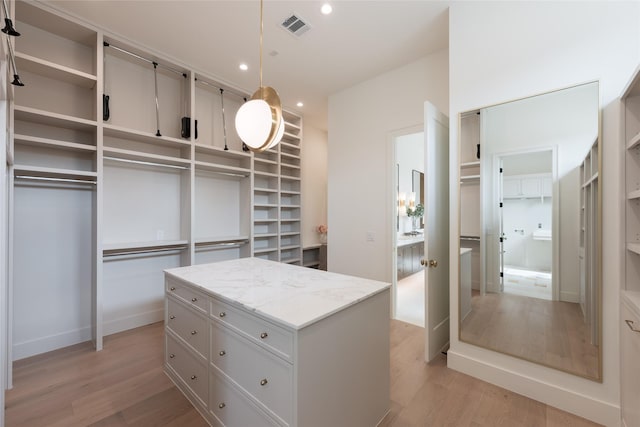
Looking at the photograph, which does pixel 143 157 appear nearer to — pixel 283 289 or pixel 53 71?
pixel 53 71

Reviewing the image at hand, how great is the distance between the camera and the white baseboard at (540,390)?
1.72 meters

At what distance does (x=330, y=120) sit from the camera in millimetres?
4172

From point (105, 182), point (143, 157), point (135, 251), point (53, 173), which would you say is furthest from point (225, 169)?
point (53, 173)

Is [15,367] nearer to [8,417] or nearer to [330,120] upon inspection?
[8,417]

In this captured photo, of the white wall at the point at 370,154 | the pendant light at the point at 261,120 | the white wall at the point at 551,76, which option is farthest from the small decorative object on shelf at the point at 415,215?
the pendant light at the point at 261,120

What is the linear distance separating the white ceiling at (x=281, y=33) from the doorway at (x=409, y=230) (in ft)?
3.76

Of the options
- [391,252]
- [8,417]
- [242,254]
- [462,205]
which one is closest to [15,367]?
[8,417]

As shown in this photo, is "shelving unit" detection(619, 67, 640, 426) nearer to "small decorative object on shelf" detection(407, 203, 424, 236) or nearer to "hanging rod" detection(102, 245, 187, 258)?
"hanging rod" detection(102, 245, 187, 258)

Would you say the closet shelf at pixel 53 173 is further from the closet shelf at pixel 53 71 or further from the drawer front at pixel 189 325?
the drawer front at pixel 189 325

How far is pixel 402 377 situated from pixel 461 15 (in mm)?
3161

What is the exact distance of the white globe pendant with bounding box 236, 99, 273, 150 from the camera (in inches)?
69.6

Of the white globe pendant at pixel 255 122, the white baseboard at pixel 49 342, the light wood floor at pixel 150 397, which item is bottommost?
the light wood floor at pixel 150 397

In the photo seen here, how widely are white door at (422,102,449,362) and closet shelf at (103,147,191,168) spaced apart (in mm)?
2805

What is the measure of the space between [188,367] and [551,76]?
3.41 m
